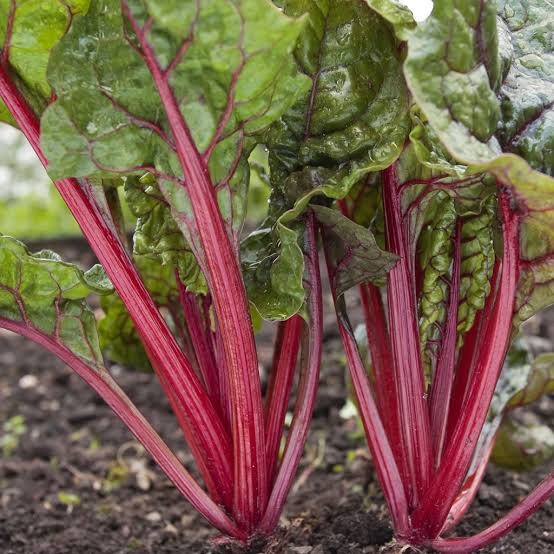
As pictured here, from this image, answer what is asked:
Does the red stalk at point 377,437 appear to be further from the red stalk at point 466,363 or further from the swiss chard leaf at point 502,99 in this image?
the swiss chard leaf at point 502,99

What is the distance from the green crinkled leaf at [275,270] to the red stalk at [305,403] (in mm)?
86

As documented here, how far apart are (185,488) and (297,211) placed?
0.66 metres

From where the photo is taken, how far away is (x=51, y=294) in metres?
1.72

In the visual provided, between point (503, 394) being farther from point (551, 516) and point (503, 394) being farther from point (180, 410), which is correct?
point (180, 410)

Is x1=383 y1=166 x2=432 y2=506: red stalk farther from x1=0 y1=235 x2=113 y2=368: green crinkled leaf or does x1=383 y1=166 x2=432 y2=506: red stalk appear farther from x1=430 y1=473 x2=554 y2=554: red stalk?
x1=0 y1=235 x2=113 y2=368: green crinkled leaf

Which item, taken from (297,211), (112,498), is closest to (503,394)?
(297,211)

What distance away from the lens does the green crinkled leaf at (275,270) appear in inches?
59.4

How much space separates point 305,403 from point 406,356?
9.4 inches

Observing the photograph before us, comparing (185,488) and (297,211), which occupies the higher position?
(297,211)

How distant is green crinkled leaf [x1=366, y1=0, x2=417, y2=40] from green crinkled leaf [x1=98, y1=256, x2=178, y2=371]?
2.92 feet

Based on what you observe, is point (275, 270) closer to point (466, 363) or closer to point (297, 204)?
point (297, 204)

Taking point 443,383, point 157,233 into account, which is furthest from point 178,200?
→ point 443,383

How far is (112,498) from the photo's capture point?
99.2 inches

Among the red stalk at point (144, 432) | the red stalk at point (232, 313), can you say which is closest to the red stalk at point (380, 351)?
the red stalk at point (232, 313)
